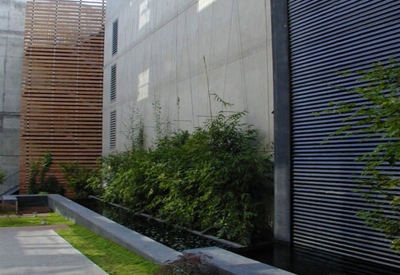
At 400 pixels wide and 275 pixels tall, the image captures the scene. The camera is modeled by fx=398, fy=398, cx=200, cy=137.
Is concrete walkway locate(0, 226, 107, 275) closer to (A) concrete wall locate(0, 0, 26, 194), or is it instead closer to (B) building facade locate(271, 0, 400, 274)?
(B) building facade locate(271, 0, 400, 274)

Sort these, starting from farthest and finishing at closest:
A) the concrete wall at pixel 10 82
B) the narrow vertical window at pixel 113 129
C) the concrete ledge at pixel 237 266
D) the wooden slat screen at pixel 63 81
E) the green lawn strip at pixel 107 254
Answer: the concrete wall at pixel 10 82
the wooden slat screen at pixel 63 81
the narrow vertical window at pixel 113 129
the green lawn strip at pixel 107 254
the concrete ledge at pixel 237 266

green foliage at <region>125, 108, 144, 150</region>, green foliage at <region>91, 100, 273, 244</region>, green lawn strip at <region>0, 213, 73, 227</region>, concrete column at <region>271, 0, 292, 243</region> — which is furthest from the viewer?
green foliage at <region>125, 108, 144, 150</region>

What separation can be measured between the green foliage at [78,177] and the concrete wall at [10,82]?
3.53 meters

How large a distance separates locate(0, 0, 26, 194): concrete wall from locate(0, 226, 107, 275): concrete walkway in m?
11.2

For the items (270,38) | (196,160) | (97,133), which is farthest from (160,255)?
(97,133)

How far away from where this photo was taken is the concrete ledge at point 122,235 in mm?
4421

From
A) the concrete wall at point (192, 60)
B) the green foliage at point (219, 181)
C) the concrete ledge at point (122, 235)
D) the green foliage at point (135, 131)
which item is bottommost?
the concrete ledge at point (122, 235)

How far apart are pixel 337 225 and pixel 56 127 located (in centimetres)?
1328

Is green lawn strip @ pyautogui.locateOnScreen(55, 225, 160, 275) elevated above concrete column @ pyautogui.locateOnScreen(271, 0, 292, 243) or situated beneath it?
situated beneath

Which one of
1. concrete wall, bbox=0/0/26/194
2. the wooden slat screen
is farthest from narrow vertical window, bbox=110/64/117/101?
concrete wall, bbox=0/0/26/194

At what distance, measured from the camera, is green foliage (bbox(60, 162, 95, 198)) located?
13.7m

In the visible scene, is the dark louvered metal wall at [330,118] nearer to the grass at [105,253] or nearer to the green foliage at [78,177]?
the grass at [105,253]

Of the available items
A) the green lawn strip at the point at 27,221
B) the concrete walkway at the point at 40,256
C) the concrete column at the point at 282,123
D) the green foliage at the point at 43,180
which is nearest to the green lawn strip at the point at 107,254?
the concrete walkway at the point at 40,256

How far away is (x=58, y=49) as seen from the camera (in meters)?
16.1
